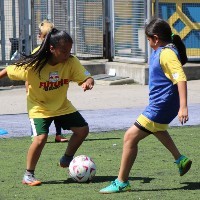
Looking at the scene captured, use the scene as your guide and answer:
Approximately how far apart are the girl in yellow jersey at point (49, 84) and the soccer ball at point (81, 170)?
28 cm

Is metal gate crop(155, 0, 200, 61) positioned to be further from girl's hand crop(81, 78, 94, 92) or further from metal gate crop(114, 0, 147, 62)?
girl's hand crop(81, 78, 94, 92)

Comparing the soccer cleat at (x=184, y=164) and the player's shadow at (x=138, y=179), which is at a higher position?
the soccer cleat at (x=184, y=164)

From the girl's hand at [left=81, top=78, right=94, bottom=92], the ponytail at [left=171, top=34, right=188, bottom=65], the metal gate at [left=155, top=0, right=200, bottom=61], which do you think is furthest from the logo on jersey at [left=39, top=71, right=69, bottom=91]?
the metal gate at [left=155, top=0, right=200, bottom=61]

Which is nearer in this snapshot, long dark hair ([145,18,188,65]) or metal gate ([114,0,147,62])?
long dark hair ([145,18,188,65])

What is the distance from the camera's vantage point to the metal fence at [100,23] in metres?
17.2

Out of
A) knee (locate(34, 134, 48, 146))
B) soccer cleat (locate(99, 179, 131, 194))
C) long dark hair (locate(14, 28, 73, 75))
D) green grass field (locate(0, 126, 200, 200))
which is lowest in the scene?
Result: green grass field (locate(0, 126, 200, 200))

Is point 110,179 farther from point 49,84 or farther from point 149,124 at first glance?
point 49,84

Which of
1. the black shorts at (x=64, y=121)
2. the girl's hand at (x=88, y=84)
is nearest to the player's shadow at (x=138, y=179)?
the black shorts at (x=64, y=121)

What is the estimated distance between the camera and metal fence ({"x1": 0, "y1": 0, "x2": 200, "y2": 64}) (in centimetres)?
1722

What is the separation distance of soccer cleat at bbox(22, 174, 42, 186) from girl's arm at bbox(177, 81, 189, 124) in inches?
63.0

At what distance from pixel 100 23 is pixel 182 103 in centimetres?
1152

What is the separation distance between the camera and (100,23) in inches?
712

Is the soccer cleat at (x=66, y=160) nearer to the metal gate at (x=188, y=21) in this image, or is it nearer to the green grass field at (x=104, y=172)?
the green grass field at (x=104, y=172)

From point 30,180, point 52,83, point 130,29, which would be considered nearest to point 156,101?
point 52,83
